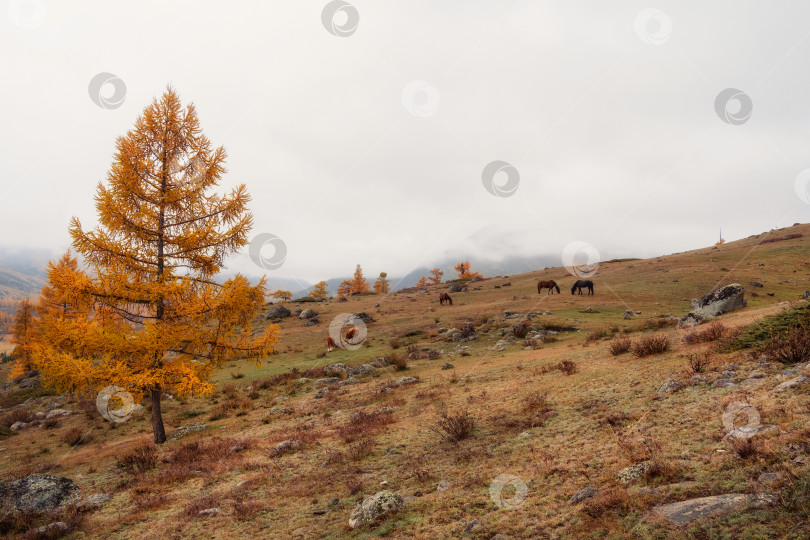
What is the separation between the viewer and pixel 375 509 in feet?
20.3

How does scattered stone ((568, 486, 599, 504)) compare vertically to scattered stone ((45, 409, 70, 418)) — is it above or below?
above

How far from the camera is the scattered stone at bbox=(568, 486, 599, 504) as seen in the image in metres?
5.12

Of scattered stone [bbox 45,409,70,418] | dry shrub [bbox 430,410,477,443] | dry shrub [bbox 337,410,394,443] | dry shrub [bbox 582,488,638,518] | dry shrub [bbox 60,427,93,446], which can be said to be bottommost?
dry shrub [bbox 60,427,93,446]

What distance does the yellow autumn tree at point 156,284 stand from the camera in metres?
12.3

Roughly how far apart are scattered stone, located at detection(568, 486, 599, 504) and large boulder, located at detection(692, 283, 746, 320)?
1813 centimetres

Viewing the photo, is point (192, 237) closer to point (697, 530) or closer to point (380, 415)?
point (380, 415)

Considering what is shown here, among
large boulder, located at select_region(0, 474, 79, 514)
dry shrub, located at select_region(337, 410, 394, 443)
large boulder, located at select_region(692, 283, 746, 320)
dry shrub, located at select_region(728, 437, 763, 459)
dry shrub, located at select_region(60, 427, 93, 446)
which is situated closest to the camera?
dry shrub, located at select_region(728, 437, 763, 459)

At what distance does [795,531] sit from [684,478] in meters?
1.65

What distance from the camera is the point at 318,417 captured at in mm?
14484

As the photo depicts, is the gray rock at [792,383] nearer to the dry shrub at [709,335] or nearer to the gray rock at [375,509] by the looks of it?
the dry shrub at [709,335]

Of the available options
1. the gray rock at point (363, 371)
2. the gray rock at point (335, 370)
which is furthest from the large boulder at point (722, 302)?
the gray rock at point (335, 370)

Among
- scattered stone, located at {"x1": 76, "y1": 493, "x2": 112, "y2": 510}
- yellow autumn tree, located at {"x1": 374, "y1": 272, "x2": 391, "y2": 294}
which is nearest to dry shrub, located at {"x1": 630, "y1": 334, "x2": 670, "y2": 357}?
scattered stone, located at {"x1": 76, "y1": 493, "x2": 112, "y2": 510}

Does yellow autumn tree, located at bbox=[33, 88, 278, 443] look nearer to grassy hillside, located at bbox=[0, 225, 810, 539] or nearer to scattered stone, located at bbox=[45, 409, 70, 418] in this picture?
grassy hillside, located at bbox=[0, 225, 810, 539]

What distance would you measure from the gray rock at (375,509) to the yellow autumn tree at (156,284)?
8.92 metres
